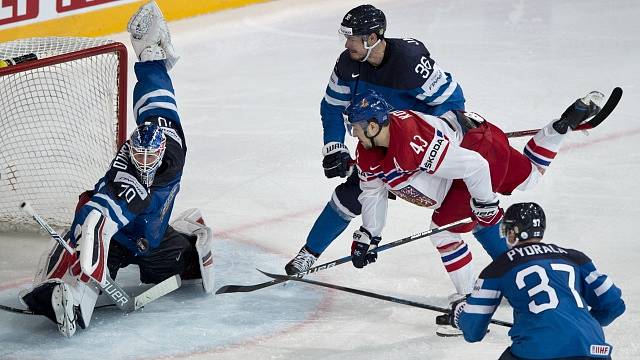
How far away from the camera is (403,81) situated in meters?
4.16

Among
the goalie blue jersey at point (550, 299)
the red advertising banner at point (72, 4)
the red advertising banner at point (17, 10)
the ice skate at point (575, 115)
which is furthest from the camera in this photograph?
the red advertising banner at point (72, 4)

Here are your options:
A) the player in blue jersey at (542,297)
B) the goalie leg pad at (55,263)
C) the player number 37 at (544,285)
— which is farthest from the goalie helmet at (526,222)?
the goalie leg pad at (55,263)

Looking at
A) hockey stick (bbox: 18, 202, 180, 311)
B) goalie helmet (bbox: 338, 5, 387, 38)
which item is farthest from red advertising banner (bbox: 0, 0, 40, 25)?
goalie helmet (bbox: 338, 5, 387, 38)

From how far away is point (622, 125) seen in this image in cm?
606

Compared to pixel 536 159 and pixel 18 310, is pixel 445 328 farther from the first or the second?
pixel 18 310

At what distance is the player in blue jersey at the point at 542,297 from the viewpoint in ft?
9.97

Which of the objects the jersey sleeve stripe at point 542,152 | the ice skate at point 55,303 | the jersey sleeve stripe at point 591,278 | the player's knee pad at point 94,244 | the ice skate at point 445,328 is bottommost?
the ice skate at point 445,328

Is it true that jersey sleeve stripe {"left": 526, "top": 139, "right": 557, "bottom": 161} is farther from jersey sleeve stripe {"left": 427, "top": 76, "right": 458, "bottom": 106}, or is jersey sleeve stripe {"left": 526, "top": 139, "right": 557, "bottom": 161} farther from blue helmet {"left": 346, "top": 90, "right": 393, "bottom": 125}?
blue helmet {"left": 346, "top": 90, "right": 393, "bottom": 125}

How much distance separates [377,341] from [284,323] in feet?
1.09

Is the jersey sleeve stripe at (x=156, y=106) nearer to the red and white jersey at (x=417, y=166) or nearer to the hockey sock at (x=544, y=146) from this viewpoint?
the red and white jersey at (x=417, y=166)

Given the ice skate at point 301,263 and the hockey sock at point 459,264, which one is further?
the ice skate at point 301,263

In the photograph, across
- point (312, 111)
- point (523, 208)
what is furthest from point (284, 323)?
point (312, 111)

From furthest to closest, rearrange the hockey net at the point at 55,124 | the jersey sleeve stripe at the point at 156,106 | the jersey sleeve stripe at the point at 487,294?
the hockey net at the point at 55,124, the jersey sleeve stripe at the point at 156,106, the jersey sleeve stripe at the point at 487,294

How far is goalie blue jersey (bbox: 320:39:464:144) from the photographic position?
416cm
